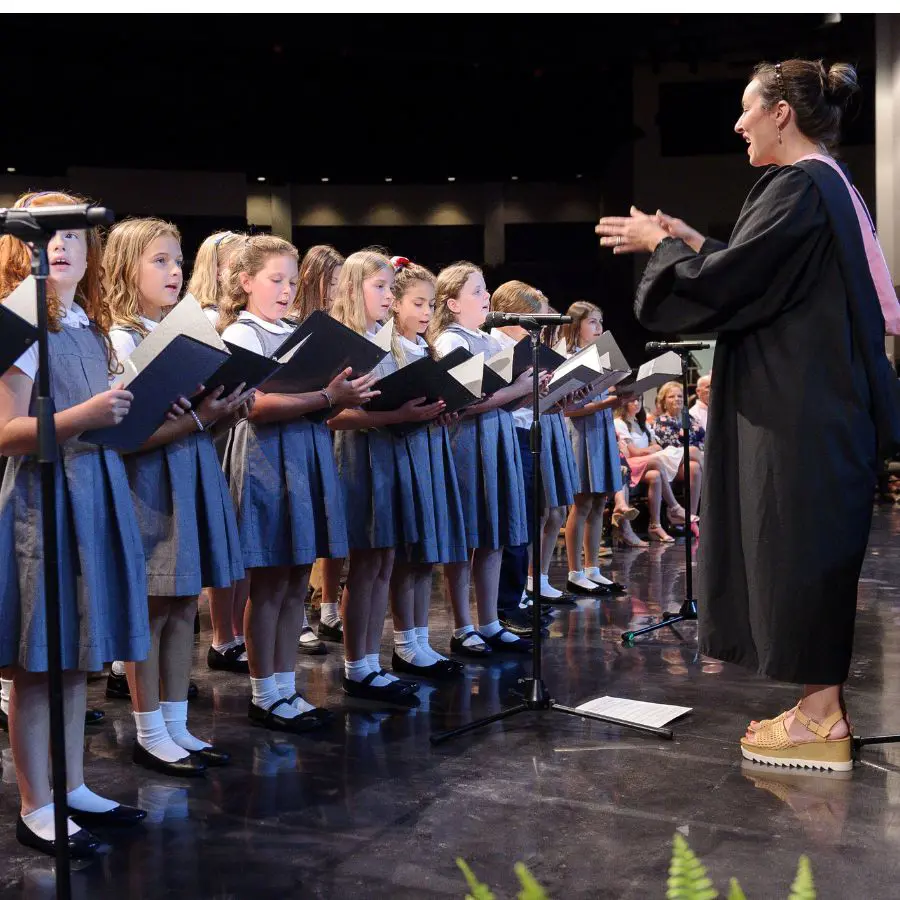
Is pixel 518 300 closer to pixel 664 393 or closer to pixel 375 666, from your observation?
pixel 375 666

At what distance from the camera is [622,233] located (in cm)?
268

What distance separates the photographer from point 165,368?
2289 millimetres

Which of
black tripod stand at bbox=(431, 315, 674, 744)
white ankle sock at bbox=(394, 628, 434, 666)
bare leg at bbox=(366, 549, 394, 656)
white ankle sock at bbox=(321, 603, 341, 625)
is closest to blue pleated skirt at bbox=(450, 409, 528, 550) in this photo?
white ankle sock at bbox=(394, 628, 434, 666)

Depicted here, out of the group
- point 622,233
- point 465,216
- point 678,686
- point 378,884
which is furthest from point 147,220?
point 465,216

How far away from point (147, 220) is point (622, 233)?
1.24 meters

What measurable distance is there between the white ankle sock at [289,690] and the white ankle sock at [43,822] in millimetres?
952

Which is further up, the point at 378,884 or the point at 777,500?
the point at 777,500

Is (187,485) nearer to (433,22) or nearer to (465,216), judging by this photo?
(433,22)

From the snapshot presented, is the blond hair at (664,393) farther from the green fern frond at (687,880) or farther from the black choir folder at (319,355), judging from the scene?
the green fern frond at (687,880)

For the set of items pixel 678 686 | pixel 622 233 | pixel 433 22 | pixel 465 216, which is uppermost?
pixel 433 22

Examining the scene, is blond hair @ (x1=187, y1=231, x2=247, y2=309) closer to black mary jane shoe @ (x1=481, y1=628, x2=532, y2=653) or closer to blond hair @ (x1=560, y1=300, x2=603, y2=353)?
black mary jane shoe @ (x1=481, y1=628, x2=532, y2=653)

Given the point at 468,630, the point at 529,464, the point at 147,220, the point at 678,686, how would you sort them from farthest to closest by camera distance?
the point at 529,464 < the point at 468,630 < the point at 678,686 < the point at 147,220

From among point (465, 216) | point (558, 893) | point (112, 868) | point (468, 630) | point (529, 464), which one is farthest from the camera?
point (465, 216)

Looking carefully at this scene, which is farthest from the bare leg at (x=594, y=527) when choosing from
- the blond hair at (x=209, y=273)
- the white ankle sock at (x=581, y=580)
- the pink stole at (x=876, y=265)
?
the pink stole at (x=876, y=265)
